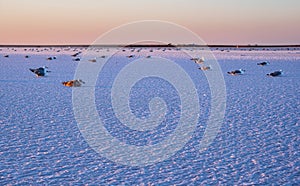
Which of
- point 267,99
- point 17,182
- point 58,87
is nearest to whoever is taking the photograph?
point 17,182

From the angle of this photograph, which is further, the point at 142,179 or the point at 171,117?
the point at 171,117

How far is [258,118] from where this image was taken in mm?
8812

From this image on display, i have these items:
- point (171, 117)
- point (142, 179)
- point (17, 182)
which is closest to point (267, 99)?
point (171, 117)

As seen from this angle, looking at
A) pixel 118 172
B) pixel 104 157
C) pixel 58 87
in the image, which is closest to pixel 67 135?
pixel 104 157

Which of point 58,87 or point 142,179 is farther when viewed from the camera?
point 58,87

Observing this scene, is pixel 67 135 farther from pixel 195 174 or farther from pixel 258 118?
pixel 258 118

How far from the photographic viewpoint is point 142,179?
16.4 feet

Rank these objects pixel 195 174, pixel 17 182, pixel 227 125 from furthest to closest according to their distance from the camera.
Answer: pixel 227 125 → pixel 195 174 → pixel 17 182

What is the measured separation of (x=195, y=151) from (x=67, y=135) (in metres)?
2.50

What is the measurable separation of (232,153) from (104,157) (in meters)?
2.02

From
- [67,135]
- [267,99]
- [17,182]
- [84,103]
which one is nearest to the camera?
[17,182]

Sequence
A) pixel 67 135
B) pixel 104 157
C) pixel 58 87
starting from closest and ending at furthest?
pixel 104 157
pixel 67 135
pixel 58 87

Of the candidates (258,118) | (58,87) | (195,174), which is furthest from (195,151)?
(58,87)

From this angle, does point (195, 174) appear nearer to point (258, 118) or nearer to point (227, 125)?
point (227, 125)
